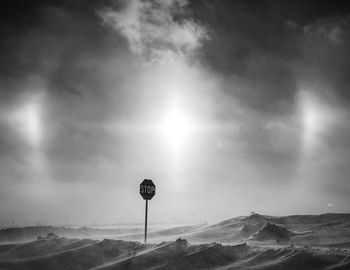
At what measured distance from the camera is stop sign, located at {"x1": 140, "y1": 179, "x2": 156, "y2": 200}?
15312 millimetres

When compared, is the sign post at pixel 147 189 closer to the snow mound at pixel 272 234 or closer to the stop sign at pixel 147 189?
the stop sign at pixel 147 189

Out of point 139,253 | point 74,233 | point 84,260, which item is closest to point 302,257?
point 139,253

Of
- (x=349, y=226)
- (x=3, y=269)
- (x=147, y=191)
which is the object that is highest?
(x=147, y=191)

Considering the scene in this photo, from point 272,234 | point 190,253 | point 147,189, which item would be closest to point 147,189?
point 147,189

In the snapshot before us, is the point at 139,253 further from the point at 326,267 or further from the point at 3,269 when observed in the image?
the point at 326,267

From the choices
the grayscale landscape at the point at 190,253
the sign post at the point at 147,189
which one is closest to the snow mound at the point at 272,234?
the grayscale landscape at the point at 190,253

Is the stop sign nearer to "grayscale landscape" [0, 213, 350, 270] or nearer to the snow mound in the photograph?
"grayscale landscape" [0, 213, 350, 270]

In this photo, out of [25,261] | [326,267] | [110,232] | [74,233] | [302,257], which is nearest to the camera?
[326,267]

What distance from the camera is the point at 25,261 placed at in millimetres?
11352

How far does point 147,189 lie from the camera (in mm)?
15445

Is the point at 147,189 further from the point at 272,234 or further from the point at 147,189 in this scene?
the point at 272,234

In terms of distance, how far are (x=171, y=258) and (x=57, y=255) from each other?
513 cm

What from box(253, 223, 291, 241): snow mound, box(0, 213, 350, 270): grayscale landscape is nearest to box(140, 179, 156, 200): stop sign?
box(0, 213, 350, 270): grayscale landscape

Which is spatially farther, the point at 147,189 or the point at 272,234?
the point at 147,189
